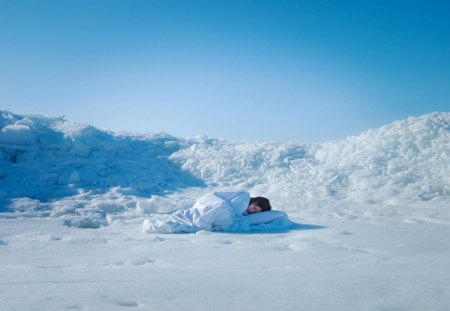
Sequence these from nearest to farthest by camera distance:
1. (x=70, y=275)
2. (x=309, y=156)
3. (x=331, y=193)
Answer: (x=70, y=275), (x=331, y=193), (x=309, y=156)

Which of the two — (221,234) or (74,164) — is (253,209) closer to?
(221,234)

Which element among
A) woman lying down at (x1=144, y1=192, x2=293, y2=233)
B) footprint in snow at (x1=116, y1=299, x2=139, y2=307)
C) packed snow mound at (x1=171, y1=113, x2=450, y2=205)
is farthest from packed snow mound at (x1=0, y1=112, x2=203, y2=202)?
footprint in snow at (x1=116, y1=299, x2=139, y2=307)

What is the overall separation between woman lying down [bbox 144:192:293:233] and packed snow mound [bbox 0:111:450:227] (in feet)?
5.13

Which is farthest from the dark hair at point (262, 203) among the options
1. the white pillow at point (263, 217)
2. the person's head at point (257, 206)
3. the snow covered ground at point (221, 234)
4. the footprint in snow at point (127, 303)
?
the footprint in snow at point (127, 303)

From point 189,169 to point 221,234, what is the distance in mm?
6978

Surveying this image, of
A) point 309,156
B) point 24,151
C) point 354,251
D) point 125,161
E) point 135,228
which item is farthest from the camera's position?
point 309,156

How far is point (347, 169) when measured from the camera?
31.6 ft

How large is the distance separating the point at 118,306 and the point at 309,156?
422 inches

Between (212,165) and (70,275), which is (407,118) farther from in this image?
(70,275)

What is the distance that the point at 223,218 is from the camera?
16.8 ft

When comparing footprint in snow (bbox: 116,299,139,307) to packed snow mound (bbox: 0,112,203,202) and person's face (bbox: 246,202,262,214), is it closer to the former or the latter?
person's face (bbox: 246,202,262,214)

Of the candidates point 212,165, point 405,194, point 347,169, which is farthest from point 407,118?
point 212,165

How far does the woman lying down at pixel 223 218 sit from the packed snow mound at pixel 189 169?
1563 mm

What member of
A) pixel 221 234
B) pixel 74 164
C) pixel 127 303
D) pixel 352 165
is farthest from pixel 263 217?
pixel 74 164
